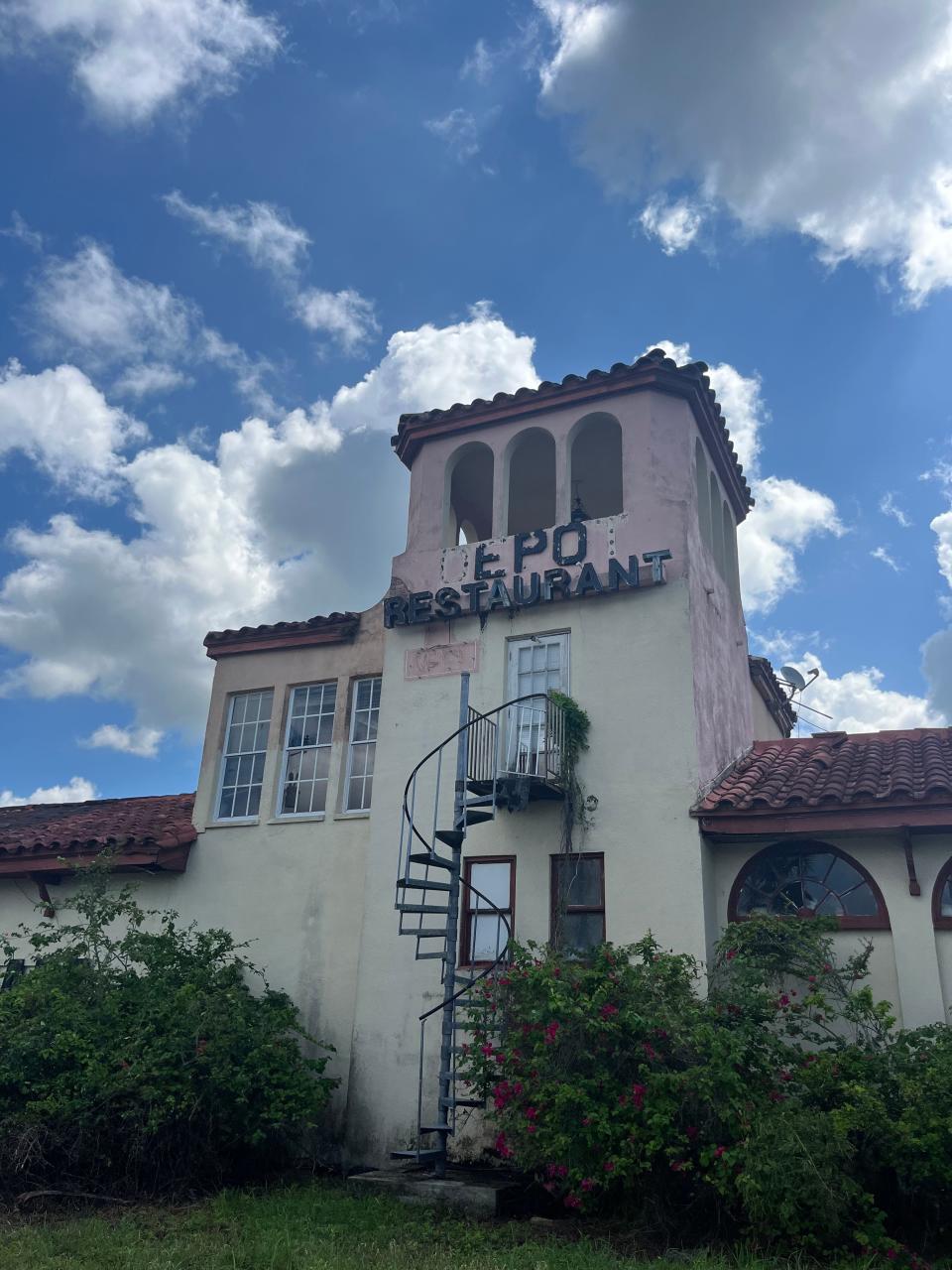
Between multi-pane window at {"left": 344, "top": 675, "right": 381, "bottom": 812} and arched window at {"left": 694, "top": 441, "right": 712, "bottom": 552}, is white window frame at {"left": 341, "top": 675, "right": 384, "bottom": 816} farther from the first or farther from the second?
arched window at {"left": 694, "top": 441, "right": 712, "bottom": 552}

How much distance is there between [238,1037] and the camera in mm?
11195

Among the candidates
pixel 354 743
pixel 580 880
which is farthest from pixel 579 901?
pixel 354 743

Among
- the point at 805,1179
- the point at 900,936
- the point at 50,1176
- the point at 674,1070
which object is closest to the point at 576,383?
the point at 900,936

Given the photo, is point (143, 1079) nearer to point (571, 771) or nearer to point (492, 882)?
point (492, 882)

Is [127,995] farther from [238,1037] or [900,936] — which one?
[900,936]

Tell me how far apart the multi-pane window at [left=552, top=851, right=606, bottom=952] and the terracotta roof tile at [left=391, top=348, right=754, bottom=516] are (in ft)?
21.1

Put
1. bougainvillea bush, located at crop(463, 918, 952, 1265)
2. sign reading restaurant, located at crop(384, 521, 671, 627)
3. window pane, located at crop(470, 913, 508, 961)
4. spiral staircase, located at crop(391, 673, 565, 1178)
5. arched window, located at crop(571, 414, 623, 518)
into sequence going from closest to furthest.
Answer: bougainvillea bush, located at crop(463, 918, 952, 1265)
spiral staircase, located at crop(391, 673, 565, 1178)
window pane, located at crop(470, 913, 508, 961)
sign reading restaurant, located at crop(384, 521, 671, 627)
arched window, located at crop(571, 414, 623, 518)

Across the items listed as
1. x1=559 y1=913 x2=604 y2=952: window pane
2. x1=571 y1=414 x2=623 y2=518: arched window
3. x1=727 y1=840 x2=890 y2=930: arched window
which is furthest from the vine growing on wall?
x1=571 y1=414 x2=623 y2=518: arched window

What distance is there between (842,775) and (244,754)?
8501 mm

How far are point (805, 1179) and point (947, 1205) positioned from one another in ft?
4.79

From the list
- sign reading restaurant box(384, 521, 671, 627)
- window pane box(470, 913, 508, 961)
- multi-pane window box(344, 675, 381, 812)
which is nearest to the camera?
window pane box(470, 913, 508, 961)

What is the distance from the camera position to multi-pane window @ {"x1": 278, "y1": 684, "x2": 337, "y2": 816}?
14.9 m

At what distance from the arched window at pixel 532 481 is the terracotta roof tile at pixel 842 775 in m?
4.86

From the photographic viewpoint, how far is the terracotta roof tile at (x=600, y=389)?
14211 millimetres
